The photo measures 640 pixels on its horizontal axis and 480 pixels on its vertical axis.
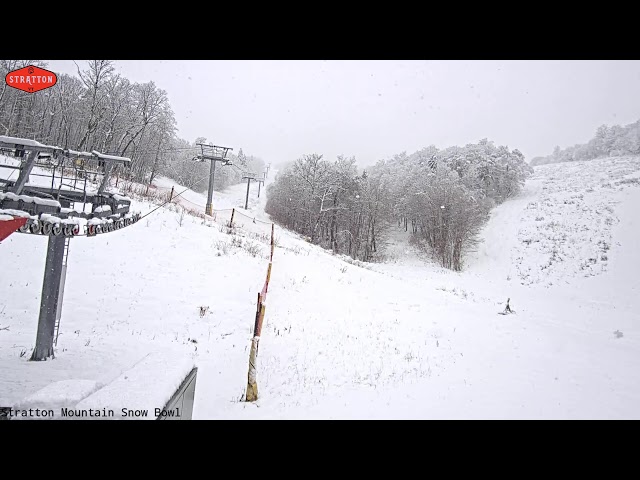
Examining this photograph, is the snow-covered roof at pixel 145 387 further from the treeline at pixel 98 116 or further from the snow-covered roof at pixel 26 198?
the treeline at pixel 98 116

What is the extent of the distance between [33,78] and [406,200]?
39360 mm

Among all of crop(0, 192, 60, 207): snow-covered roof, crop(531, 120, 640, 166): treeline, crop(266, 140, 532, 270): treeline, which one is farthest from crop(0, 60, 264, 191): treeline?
crop(531, 120, 640, 166): treeline

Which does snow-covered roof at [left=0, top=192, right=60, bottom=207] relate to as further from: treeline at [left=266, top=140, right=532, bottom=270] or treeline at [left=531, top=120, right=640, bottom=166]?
treeline at [left=531, top=120, right=640, bottom=166]

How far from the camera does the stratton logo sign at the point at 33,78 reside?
13.6 ft

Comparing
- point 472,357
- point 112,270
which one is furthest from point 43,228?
point 472,357

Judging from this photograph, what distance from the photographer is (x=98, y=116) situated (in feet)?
90.9

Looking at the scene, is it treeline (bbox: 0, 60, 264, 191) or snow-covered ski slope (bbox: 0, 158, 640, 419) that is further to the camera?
treeline (bbox: 0, 60, 264, 191)

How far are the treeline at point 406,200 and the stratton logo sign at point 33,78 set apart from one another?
31482 millimetres

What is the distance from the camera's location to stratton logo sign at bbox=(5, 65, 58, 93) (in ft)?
13.6

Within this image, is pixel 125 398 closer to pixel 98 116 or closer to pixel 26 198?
pixel 26 198

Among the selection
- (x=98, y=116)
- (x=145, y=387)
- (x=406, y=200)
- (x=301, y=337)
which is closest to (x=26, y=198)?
(x=145, y=387)

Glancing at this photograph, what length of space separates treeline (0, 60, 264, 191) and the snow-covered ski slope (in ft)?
37.4
